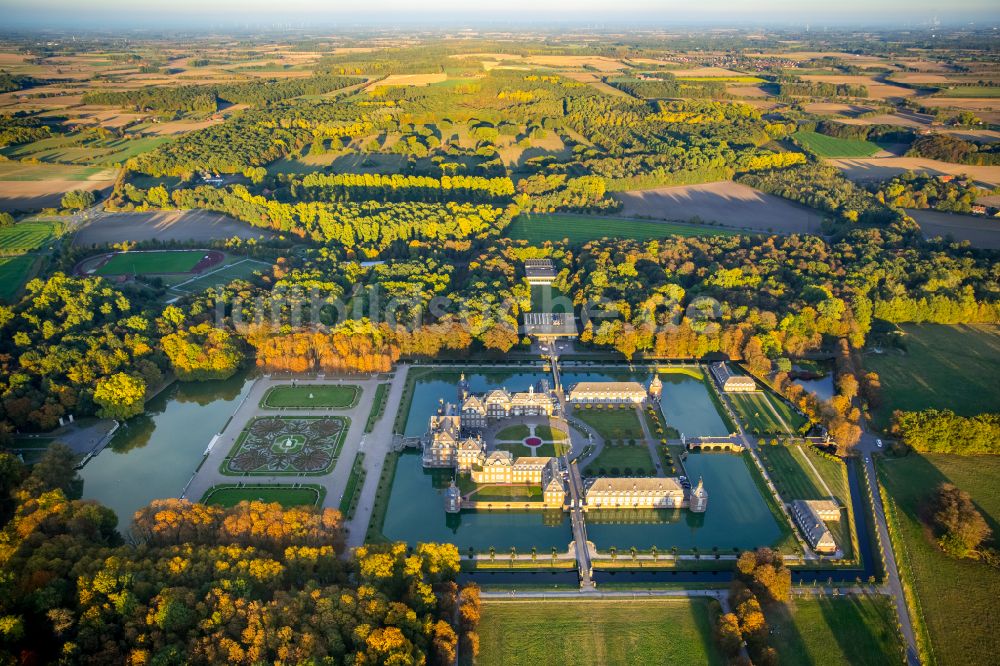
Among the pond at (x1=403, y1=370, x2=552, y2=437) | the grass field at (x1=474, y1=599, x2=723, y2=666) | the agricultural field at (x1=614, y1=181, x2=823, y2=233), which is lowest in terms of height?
the grass field at (x1=474, y1=599, x2=723, y2=666)

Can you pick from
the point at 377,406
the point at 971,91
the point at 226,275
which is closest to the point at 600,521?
the point at 377,406

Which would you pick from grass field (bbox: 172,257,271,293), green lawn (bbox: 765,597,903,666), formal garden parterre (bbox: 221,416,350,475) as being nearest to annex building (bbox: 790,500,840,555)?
green lawn (bbox: 765,597,903,666)

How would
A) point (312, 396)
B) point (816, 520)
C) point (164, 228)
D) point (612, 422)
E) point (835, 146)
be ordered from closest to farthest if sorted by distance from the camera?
point (816, 520)
point (612, 422)
point (312, 396)
point (164, 228)
point (835, 146)

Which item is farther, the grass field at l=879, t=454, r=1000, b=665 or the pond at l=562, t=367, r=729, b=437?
the pond at l=562, t=367, r=729, b=437

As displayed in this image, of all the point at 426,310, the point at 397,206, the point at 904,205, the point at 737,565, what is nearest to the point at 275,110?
the point at 397,206

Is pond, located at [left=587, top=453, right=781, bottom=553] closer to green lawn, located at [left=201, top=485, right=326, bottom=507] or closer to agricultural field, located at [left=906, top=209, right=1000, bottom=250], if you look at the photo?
green lawn, located at [left=201, top=485, right=326, bottom=507]

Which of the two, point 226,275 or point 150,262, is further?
point 150,262

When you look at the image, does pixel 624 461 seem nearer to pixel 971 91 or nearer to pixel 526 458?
pixel 526 458
